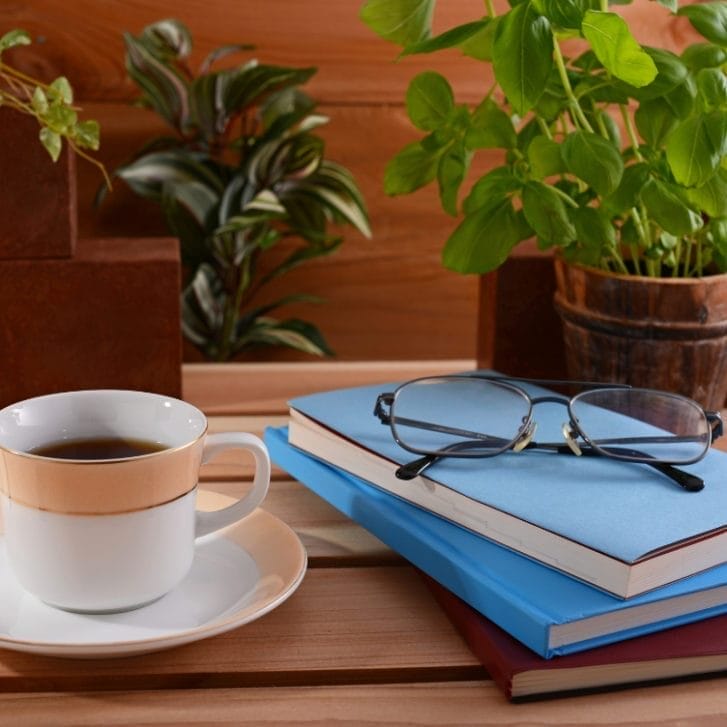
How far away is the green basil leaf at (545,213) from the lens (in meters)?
0.75

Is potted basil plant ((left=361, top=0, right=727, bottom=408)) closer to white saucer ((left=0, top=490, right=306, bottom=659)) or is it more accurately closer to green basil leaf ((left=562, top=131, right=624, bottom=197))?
green basil leaf ((left=562, top=131, right=624, bottom=197))

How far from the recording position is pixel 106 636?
51cm

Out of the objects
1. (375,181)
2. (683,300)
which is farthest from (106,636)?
(375,181)

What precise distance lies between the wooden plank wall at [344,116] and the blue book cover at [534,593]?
0.97 meters

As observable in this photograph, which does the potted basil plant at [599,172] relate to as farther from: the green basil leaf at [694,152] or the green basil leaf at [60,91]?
the green basil leaf at [60,91]

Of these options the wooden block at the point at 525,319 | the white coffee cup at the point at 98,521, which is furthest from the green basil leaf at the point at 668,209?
the white coffee cup at the point at 98,521

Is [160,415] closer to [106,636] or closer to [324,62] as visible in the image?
[106,636]

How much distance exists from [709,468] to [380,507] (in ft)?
0.61

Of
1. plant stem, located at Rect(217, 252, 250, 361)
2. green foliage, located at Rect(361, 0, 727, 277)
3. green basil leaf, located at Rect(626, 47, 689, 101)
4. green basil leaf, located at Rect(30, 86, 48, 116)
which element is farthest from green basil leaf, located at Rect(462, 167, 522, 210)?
plant stem, located at Rect(217, 252, 250, 361)

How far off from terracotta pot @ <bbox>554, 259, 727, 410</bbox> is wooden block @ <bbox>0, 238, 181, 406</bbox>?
32cm

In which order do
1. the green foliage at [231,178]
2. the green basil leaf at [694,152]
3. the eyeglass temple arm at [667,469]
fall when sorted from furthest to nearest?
the green foliage at [231,178] < the green basil leaf at [694,152] < the eyeglass temple arm at [667,469]

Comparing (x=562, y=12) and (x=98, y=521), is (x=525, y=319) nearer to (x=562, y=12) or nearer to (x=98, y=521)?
(x=562, y=12)

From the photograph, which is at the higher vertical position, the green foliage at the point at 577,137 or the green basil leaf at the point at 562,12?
the green basil leaf at the point at 562,12

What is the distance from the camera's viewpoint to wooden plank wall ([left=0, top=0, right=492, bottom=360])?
61.2 inches
